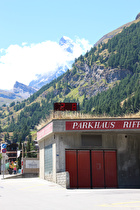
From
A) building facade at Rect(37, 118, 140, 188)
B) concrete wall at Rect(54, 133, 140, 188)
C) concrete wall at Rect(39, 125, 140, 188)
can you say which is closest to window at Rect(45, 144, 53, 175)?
building facade at Rect(37, 118, 140, 188)

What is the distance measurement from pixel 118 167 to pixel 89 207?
1521 centimetres

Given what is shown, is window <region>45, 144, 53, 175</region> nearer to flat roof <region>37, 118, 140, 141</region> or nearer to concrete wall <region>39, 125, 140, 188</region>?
concrete wall <region>39, 125, 140, 188</region>

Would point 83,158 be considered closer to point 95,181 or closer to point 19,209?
point 95,181

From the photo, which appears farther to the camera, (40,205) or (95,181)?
(95,181)

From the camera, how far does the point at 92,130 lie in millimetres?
28062

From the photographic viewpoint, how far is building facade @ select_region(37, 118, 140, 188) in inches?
1106

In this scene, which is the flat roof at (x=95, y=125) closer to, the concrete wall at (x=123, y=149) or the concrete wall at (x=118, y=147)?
the concrete wall at (x=118, y=147)

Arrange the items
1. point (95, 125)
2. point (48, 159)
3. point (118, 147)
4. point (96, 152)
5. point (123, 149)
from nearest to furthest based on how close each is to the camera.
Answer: point (95, 125) < point (96, 152) < point (118, 147) < point (123, 149) < point (48, 159)

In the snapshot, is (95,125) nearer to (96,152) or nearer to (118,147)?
(96,152)

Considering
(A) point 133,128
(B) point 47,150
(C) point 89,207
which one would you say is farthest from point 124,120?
(C) point 89,207

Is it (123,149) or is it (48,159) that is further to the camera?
(48,159)

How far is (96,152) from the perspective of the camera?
1137 inches

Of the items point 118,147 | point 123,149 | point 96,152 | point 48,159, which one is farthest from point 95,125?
point 48,159

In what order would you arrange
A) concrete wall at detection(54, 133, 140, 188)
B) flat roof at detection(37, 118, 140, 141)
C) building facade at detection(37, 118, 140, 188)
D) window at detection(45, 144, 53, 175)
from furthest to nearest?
window at detection(45, 144, 53, 175) → concrete wall at detection(54, 133, 140, 188) → building facade at detection(37, 118, 140, 188) → flat roof at detection(37, 118, 140, 141)
